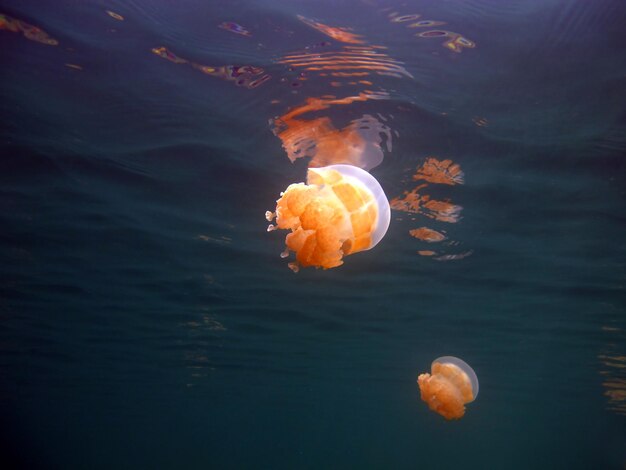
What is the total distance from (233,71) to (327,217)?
3147 mm

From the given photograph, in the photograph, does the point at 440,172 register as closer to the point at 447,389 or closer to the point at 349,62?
the point at 349,62

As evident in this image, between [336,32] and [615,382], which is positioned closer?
[336,32]

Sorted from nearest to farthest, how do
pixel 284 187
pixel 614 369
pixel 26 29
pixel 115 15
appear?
pixel 115 15 < pixel 26 29 < pixel 284 187 < pixel 614 369

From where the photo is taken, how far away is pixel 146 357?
22.8 metres

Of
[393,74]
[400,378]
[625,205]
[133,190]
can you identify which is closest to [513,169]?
[625,205]

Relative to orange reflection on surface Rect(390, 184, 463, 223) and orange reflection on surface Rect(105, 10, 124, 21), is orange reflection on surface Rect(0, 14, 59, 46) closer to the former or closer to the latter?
orange reflection on surface Rect(105, 10, 124, 21)

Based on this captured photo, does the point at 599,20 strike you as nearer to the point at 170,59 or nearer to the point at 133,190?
the point at 170,59

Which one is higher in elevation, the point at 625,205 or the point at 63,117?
the point at 625,205

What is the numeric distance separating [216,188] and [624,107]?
6.51 metres

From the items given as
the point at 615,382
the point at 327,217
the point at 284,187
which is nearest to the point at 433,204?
the point at 284,187

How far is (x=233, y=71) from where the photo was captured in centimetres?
589

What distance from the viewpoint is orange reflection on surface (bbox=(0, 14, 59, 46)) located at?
522 centimetres

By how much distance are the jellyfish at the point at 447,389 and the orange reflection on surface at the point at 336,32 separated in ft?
15.6

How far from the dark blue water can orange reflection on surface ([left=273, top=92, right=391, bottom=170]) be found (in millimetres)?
154
